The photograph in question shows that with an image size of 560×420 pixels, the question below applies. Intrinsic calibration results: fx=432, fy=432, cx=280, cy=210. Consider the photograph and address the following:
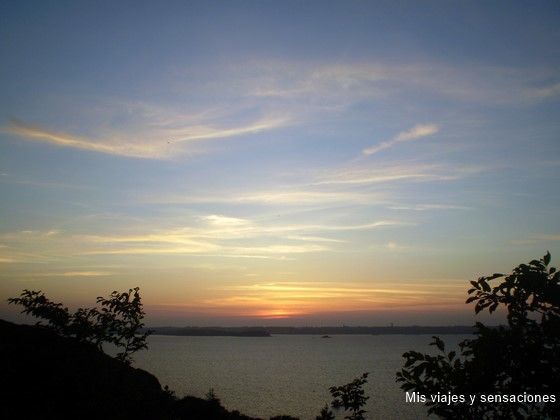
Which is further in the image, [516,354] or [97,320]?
[97,320]

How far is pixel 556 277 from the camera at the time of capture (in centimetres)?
495

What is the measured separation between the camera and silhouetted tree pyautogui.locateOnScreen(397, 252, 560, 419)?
4863 millimetres

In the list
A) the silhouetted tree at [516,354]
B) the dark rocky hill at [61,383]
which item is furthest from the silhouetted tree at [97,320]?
the silhouetted tree at [516,354]

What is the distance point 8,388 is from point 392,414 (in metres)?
58.4

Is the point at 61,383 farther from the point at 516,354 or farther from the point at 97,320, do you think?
the point at 516,354

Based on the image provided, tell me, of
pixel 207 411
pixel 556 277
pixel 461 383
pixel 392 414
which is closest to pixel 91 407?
pixel 461 383

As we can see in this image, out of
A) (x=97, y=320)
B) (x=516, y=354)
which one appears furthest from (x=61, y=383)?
(x=516, y=354)

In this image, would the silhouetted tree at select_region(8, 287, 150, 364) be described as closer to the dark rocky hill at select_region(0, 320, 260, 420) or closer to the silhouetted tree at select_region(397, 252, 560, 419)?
the dark rocky hill at select_region(0, 320, 260, 420)

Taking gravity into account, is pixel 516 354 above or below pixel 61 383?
above

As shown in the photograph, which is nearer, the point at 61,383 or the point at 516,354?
the point at 516,354

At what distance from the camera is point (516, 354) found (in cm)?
491

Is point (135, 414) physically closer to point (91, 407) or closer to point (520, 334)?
point (91, 407)

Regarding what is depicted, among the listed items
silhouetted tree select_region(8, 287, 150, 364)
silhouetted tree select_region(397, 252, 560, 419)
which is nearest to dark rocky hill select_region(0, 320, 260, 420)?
silhouetted tree select_region(8, 287, 150, 364)

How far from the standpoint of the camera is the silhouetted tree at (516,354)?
4863 millimetres
